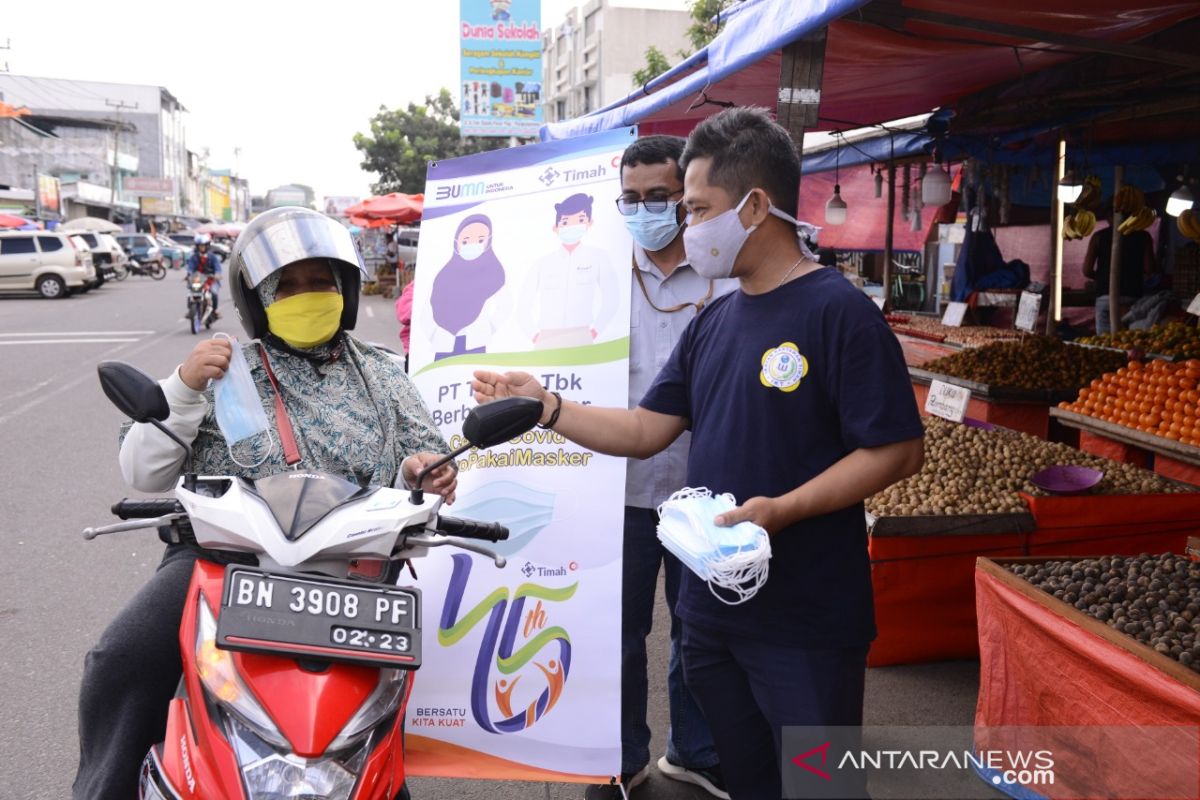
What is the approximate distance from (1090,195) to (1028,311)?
4.02ft

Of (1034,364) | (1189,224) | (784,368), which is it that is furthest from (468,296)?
(1189,224)

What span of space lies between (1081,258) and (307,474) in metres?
12.5

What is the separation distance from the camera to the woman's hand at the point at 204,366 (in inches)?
91.0

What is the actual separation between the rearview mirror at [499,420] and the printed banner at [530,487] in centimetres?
86

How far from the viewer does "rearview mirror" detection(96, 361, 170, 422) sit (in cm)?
214

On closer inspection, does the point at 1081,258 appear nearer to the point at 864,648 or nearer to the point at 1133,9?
the point at 1133,9

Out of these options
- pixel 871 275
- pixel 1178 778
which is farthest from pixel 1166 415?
pixel 871 275

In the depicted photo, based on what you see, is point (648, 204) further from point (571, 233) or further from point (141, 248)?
point (141, 248)

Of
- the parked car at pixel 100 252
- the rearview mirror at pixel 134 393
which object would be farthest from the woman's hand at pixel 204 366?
the parked car at pixel 100 252

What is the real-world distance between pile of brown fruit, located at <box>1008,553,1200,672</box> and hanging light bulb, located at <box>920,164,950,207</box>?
6.53 meters

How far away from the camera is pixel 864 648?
2.18 meters

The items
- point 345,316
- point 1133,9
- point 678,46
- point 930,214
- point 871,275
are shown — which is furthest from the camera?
point 678,46

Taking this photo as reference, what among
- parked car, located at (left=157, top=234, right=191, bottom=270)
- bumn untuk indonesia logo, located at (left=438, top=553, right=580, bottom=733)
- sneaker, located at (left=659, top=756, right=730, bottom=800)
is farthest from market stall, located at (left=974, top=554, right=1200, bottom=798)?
parked car, located at (left=157, top=234, right=191, bottom=270)

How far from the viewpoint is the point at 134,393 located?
214 centimetres
